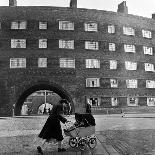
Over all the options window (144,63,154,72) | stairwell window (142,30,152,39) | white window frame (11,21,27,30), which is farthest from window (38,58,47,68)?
stairwell window (142,30,152,39)

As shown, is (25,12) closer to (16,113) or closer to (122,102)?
(16,113)

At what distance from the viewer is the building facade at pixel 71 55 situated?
38.5 meters

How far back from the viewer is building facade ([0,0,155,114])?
1515 inches

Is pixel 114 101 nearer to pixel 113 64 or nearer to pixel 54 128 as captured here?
pixel 113 64

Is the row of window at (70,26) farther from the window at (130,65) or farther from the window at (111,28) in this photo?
the window at (130,65)

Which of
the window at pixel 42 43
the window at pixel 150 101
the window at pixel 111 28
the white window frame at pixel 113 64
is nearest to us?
the window at pixel 42 43

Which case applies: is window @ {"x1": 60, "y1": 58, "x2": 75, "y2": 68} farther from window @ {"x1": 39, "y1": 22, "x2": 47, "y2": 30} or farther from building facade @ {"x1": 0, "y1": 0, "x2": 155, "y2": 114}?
window @ {"x1": 39, "y1": 22, "x2": 47, "y2": 30}

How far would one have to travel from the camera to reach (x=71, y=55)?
39562mm

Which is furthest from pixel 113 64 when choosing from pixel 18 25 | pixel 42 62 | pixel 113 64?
pixel 18 25

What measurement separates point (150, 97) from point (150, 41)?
332 inches

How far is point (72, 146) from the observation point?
1005 cm

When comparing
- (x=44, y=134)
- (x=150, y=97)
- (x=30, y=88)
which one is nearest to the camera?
(x=44, y=134)

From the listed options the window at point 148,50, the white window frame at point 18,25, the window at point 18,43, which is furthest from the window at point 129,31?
the window at point 18,43

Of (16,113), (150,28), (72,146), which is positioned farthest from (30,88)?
(72,146)
